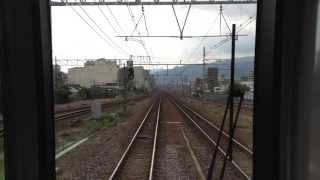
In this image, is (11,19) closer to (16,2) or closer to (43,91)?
(16,2)

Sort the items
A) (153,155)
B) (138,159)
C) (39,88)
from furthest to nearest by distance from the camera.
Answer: (153,155) < (138,159) < (39,88)

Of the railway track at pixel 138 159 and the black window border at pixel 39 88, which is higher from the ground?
the black window border at pixel 39 88

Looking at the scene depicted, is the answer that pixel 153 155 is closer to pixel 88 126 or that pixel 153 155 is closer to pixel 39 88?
pixel 88 126

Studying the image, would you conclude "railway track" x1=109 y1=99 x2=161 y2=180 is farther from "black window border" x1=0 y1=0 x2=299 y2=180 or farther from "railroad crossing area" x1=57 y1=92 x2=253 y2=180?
"black window border" x1=0 y1=0 x2=299 y2=180

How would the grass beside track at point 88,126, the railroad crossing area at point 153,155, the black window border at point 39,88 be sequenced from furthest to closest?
the grass beside track at point 88,126, the railroad crossing area at point 153,155, the black window border at point 39,88

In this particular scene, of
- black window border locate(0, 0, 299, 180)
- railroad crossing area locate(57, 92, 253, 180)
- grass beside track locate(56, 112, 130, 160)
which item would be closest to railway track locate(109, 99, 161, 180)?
railroad crossing area locate(57, 92, 253, 180)

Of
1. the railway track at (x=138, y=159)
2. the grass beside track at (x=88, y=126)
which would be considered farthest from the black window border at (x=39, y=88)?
the grass beside track at (x=88, y=126)

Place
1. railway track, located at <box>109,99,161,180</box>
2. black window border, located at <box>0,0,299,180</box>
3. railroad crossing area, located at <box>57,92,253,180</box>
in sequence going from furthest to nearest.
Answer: railway track, located at <box>109,99,161,180</box> → railroad crossing area, located at <box>57,92,253,180</box> → black window border, located at <box>0,0,299,180</box>

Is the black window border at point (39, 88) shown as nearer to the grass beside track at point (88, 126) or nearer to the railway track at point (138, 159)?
the railway track at point (138, 159)

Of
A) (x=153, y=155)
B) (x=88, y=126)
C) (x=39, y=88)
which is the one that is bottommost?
(x=88, y=126)

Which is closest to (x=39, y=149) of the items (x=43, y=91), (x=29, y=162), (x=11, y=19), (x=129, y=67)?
(x=29, y=162)

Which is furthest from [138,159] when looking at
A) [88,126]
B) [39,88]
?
[39,88]

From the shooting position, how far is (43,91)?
1.62 meters

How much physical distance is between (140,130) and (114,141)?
3.08 m
